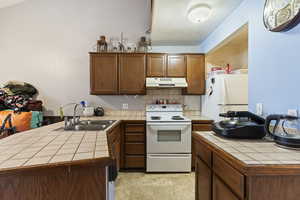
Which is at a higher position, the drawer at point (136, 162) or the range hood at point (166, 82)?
the range hood at point (166, 82)

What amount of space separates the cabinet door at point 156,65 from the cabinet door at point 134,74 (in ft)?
0.31

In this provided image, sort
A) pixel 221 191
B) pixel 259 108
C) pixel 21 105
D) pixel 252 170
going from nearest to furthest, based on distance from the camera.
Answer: pixel 252 170 → pixel 221 191 → pixel 259 108 → pixel 21 105

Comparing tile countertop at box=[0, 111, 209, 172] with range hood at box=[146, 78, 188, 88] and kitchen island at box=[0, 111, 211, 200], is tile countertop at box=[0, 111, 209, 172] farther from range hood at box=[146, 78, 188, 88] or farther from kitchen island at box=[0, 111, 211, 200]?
range hood at box=[146, 78, 188, 88]

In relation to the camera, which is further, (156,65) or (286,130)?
(156,65)

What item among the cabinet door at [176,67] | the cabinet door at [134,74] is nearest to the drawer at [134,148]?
the cabinet door at [134,74]

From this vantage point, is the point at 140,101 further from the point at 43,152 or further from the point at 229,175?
the point at 229,175

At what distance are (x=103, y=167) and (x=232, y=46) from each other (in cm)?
322

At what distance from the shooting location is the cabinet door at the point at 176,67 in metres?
3.28

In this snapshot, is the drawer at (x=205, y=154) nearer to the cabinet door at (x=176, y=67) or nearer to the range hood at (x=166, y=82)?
the range hood at (x=166, y=82)

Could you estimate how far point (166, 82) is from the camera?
10.4ft

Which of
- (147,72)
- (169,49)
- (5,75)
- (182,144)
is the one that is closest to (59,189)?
(182,144)

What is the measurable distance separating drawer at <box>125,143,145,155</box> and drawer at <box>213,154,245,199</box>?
181cm

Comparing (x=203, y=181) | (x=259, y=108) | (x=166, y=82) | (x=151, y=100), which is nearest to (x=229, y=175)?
(x=203, y=181)

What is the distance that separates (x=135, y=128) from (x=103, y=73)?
118cm
